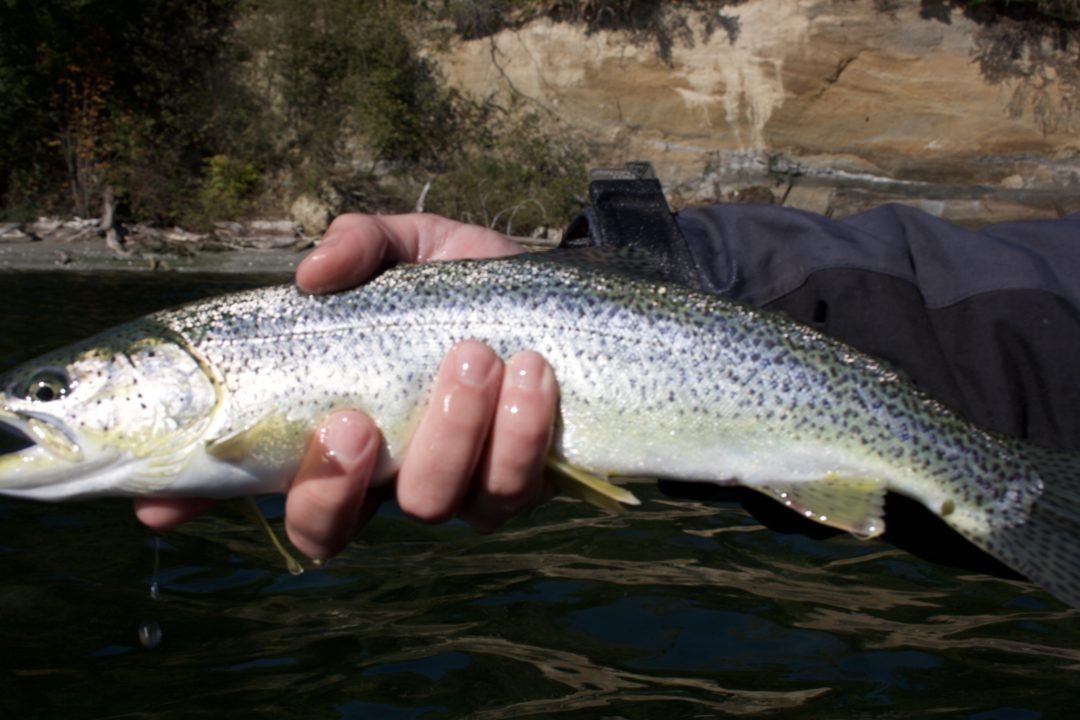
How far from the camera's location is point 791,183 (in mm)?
21547

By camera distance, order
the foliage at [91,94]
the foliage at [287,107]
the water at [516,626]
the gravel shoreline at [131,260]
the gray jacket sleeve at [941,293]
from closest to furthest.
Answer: the gray jacket sleeve at [941,293] < the water at [516,626] < the gravel shoreline at [131,260] < the foliage at [91,94] < the foliage at [287,107]

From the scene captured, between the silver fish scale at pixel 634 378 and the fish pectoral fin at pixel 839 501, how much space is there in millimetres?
34

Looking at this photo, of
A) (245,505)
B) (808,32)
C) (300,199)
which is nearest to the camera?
(245,505)

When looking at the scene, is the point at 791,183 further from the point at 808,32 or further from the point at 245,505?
the point at 245,505

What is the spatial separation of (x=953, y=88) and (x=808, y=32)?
3.37m

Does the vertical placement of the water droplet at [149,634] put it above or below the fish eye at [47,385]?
below

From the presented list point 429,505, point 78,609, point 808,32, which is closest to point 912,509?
point 429,505

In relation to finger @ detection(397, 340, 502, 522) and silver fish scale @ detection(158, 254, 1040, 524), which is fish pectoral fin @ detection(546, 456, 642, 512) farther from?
finger @ detection(397, 340, 502, 522)

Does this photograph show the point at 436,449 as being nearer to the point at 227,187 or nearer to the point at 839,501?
the point at 839,501

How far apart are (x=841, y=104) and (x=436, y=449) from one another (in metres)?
21.0

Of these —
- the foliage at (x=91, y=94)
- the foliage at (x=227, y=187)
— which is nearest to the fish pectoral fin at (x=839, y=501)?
the foliage at (x=227, y=187)

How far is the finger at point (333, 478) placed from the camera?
2988 mm

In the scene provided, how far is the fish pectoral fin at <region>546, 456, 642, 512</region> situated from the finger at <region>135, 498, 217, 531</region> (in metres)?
1.23

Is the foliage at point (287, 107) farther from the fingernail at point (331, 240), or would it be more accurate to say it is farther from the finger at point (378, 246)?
the fingernail at point (331, 240)
